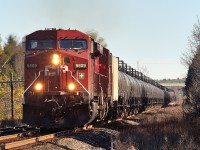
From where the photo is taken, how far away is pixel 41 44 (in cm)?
1764

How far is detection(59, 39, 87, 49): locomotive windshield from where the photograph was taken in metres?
17.5

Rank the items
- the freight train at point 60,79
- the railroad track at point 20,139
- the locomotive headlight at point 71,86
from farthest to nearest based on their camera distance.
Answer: the locomotive headlight at point 71,86, the freight train at point 60,79, the railroad track at point 20,139

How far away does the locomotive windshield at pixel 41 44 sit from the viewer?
17531mm

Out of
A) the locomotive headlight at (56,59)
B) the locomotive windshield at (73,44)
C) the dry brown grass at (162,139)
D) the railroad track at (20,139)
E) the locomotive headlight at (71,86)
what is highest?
the locomotive windshield at (73,44)

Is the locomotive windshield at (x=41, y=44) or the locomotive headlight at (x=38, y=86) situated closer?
the locomotive headlight at (x=38, y=86)

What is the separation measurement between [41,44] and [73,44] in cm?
138

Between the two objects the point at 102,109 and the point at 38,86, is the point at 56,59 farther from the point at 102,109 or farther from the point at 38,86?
the point at 102,109

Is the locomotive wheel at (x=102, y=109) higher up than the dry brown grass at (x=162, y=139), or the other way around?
the locomotive wheel at (x=102, y=109)

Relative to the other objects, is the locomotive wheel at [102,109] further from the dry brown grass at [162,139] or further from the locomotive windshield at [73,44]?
the locomotive windshield at [73,44]

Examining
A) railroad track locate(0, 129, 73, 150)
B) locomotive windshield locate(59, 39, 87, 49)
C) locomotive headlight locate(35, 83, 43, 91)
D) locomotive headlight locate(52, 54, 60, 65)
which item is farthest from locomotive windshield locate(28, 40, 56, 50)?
railroad track locate(0, 129, 73, 150)

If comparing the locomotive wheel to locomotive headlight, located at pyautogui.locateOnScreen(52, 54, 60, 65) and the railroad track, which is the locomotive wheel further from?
locomotive headlight, located at pyautogui.locateOnScreen(52, 54, 60, 65)

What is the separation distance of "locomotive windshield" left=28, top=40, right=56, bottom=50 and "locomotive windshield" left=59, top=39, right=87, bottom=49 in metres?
0.34

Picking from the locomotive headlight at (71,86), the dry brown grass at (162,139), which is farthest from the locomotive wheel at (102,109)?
the locomotive headlight at (71,86)

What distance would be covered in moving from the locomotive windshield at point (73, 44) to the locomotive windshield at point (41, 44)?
0.34m
